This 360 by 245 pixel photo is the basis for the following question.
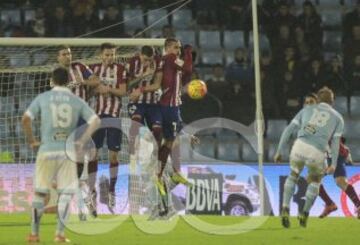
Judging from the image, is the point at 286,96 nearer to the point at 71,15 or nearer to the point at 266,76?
the point at 266,76

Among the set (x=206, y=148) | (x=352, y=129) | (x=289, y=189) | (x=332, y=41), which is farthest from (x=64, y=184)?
(x=332, y=41)

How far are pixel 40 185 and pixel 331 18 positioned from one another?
1254 centimetres

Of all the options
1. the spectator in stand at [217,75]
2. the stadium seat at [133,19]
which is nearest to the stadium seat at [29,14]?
the stadium seat at [133,19]

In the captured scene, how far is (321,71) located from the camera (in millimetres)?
19469

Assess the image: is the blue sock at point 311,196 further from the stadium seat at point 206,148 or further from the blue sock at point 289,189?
the stadium seat at point 206,148

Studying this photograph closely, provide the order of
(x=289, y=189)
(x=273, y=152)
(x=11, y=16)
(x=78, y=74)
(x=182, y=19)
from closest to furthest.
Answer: (x=289, y=189) < (x=78, y=74) < (x=273, y=152) < (x=11, y=16) < (x=182, y=19)

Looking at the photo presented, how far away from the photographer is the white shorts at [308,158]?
42.2 feet

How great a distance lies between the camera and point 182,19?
21500mm

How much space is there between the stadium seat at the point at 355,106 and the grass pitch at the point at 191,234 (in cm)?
604

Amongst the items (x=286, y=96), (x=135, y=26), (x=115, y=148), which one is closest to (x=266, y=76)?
(x=286, y=96)

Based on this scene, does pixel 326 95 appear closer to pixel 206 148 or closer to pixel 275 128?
pixel 206 148

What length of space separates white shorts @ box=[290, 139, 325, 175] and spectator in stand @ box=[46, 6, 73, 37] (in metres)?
8.23

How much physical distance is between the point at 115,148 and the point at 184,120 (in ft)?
16.6

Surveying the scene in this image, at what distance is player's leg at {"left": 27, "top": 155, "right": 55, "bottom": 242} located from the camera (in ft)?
34.0
